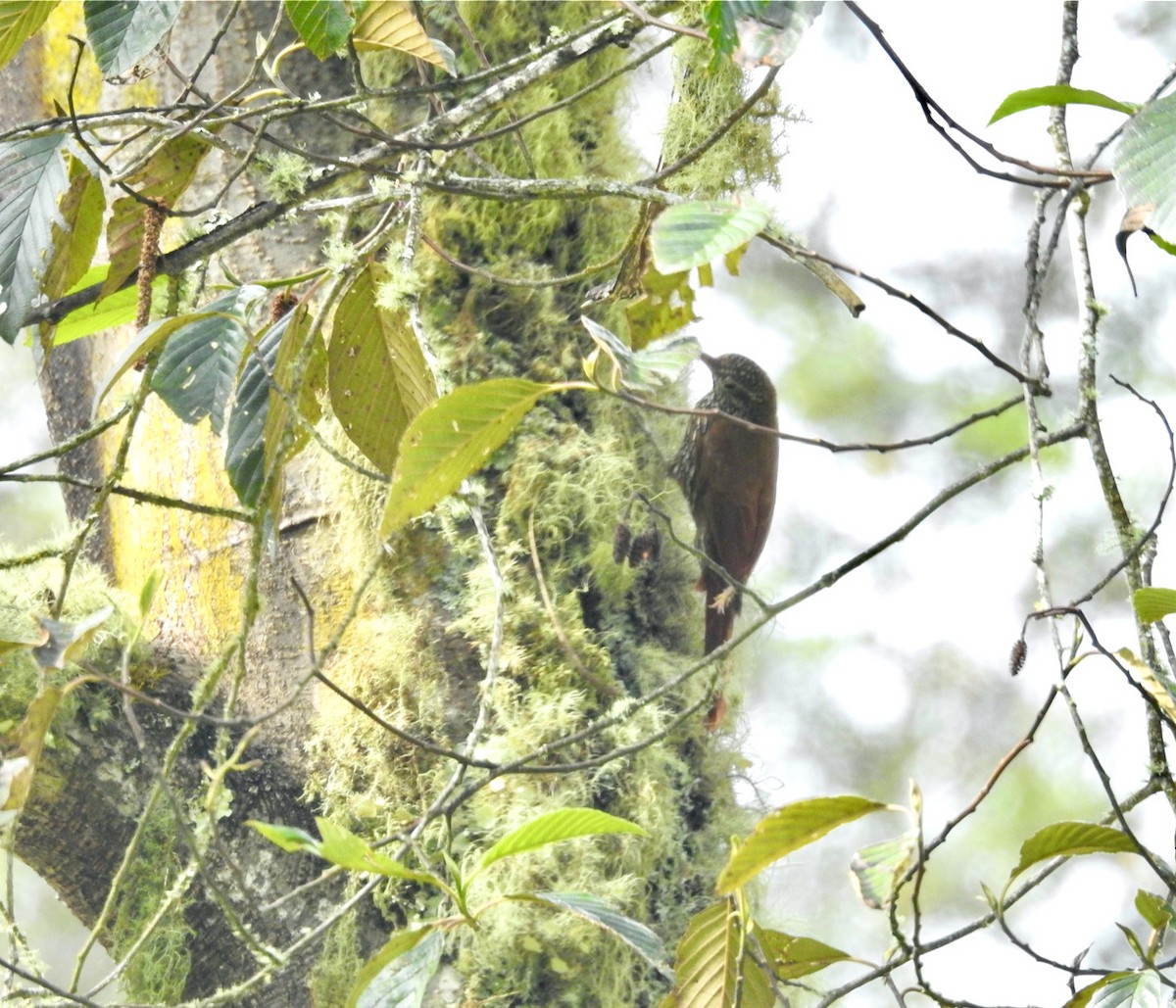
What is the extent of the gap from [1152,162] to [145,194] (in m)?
0.97

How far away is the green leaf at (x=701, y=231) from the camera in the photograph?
2.56 feet

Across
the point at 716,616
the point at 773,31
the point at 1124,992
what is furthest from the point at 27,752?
the point at 716,616

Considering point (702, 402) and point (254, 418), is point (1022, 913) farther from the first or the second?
point (254, 418)

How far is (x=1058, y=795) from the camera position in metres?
4.54

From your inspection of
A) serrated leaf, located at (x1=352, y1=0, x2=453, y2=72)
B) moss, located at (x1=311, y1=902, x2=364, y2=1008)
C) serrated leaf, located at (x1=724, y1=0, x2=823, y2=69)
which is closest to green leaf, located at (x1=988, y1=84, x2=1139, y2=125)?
serrated leaf, located at (x1=724, y1=0, x2=823, y2=69)

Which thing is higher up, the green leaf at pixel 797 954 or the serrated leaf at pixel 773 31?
the serrated leaf at pixel 773 31

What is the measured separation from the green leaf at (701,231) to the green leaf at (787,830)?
393 mm

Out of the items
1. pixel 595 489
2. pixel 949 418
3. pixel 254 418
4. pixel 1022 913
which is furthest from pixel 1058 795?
pixel 254 418

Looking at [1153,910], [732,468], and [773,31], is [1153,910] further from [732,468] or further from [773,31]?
[732,468]

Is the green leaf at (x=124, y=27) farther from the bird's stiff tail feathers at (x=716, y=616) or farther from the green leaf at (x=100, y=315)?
the bird's stiff tail feathers at (x=716, y=616)

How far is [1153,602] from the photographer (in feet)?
3.14

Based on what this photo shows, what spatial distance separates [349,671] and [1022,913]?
15.1ft

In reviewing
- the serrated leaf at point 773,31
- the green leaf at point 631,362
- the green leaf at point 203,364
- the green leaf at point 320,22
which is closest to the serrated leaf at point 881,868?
the green leaf at point 631,362

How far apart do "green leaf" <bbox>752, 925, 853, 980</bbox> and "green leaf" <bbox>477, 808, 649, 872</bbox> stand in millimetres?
219
